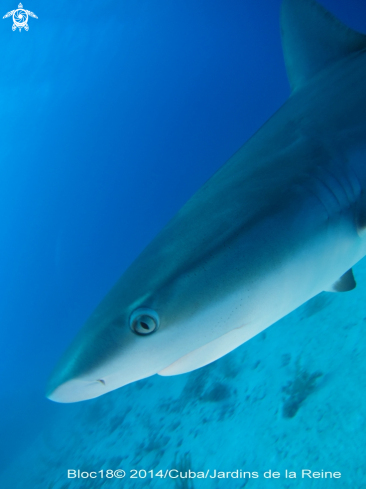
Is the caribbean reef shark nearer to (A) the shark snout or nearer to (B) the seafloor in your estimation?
(A) the shark snout

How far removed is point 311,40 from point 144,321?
2.19 m

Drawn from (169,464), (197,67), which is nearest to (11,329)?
(197,67)

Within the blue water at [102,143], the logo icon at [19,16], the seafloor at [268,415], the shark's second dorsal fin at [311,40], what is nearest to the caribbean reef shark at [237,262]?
the shark's second dorsal fin at [311,40]

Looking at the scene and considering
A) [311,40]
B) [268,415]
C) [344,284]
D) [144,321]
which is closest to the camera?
[144,321]

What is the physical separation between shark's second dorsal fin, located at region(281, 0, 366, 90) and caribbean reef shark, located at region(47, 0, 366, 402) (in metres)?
0.63

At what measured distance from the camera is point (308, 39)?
80.7 inches

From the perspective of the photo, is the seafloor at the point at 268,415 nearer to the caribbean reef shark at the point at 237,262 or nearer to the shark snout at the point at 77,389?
the caribbean reef shark at the point at 237,262

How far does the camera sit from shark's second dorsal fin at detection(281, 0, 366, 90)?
1928 mm

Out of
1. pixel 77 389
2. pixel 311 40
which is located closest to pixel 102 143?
pixel 311 40

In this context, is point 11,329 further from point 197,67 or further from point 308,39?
point 308,39

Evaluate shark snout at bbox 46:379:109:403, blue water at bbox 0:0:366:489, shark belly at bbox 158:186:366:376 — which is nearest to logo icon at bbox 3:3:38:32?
blue water at bbox 0:0:366:489

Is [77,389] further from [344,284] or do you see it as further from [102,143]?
[102,143]

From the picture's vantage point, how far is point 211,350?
1293 mm

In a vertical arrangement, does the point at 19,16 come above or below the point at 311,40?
above
